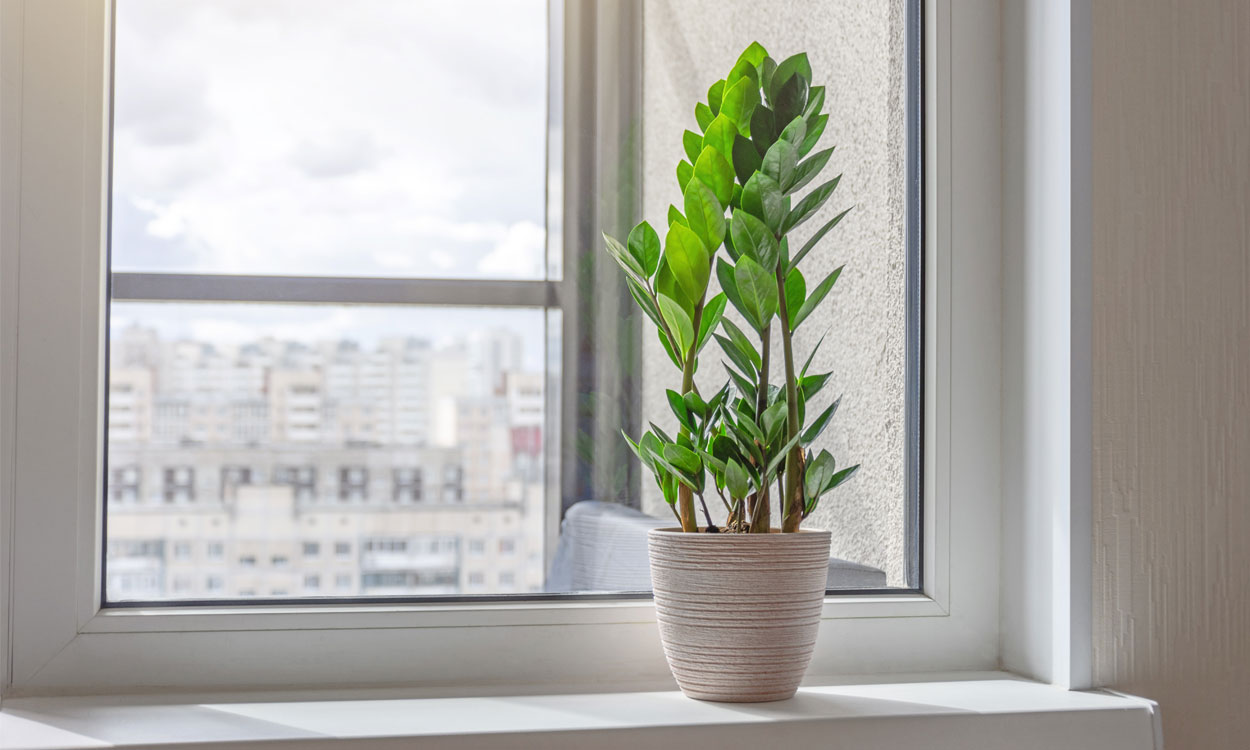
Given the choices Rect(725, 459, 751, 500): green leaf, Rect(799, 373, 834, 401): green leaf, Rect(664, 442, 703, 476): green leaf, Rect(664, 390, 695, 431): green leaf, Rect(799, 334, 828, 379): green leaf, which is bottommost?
Rect(725, 459, 751, 500): green leaf

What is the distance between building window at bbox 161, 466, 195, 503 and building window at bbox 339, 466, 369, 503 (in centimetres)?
15

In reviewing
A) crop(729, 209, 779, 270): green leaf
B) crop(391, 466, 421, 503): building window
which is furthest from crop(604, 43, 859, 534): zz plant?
crop(391, 466, 421, 503): building window

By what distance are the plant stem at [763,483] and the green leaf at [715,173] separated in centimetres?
11

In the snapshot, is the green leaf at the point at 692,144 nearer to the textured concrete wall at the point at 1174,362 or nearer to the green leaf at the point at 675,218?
the green leaf at the point at 675,218

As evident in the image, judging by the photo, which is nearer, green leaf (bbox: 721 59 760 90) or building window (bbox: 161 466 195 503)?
green leaf (bbox: 721 59 760 90)

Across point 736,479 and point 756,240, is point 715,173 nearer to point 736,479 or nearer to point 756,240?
point 756,240

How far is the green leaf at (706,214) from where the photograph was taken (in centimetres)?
79

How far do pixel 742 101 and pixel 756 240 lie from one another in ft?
0.38

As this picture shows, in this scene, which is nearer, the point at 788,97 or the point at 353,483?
the point at 788,97

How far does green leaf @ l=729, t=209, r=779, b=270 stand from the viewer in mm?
773

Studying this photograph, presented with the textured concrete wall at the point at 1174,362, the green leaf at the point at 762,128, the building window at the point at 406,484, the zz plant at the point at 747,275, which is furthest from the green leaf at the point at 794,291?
the building window at the point at 406,484

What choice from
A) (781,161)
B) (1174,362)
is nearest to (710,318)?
(781,161)

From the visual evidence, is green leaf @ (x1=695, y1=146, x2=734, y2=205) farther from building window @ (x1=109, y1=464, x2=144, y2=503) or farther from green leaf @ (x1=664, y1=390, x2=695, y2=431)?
building window @ (x1=109, y1=464, x2=144, y2=503)

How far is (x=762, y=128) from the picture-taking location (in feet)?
2.61
